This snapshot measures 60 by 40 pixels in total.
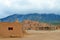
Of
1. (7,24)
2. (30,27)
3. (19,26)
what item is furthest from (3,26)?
(30,27)

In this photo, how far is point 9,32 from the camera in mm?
30672

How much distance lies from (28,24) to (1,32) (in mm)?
44227

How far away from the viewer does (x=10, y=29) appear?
31.0 m

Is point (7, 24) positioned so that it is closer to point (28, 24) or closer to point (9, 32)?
point (9, 32)

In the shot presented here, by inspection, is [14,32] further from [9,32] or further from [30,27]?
[30,27]

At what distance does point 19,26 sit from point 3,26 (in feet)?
8.89

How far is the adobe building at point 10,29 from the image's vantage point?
30578mm

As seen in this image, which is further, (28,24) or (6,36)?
(28,24)

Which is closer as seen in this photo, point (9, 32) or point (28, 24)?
point (9, 32)

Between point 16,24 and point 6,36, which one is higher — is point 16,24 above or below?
above

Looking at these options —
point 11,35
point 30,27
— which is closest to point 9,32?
point 11,35

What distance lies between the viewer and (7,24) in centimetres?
3095

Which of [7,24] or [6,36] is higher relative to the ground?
[7,24]

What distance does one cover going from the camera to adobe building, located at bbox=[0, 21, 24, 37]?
30578 millimetres
